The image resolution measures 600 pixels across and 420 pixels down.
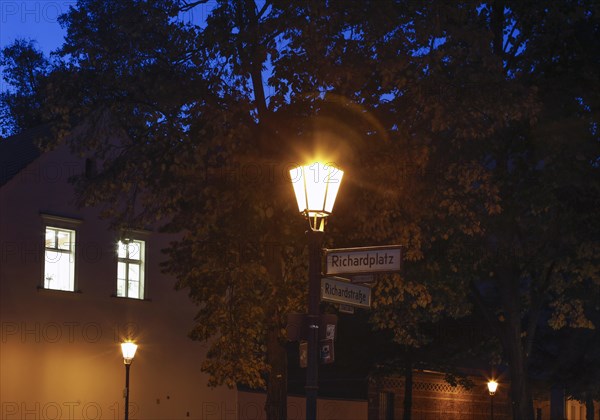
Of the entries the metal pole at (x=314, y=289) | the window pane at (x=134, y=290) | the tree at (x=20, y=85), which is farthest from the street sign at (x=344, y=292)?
the tree at (x=20, y=85)

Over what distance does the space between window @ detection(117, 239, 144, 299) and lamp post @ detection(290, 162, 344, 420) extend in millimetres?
16521

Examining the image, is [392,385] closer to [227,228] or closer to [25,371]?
[25,371]

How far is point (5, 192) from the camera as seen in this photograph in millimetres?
25828

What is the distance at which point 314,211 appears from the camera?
12680mm

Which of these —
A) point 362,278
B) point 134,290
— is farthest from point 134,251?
point 362,278

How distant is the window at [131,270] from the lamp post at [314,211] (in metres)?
16.5

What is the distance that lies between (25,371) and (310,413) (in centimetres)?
1537

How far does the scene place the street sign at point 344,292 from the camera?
12.8 meters

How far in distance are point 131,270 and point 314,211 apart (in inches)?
673

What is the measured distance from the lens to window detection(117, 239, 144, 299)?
94.0 feet

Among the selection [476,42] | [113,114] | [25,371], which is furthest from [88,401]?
[476,42]

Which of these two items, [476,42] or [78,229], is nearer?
[476,42]

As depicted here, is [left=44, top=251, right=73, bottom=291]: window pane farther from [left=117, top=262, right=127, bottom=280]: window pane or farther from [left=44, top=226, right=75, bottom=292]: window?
[left=117, top=262, right=127, bottom=280]: window pane

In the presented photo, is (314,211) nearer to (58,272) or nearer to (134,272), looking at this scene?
(58,272)
